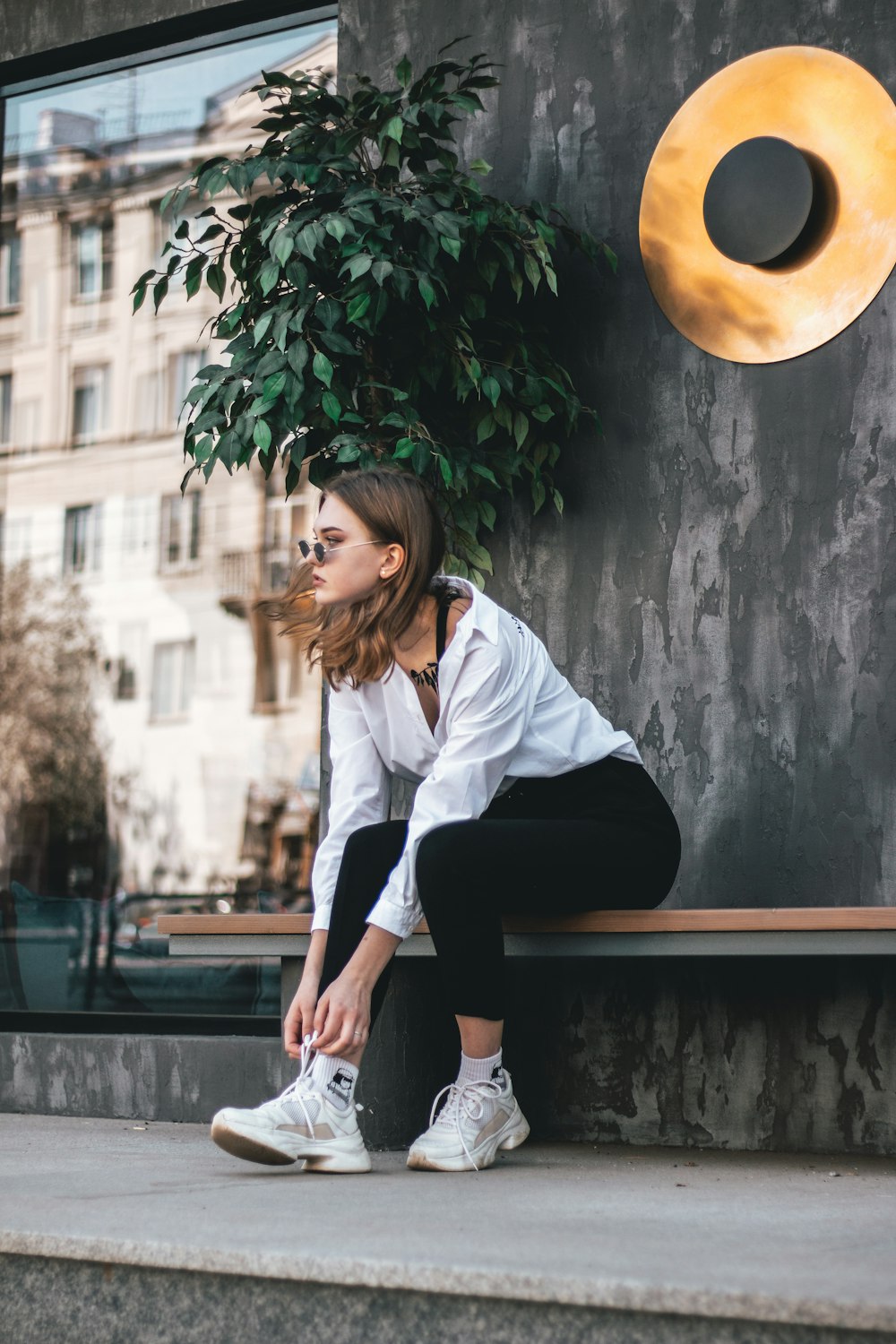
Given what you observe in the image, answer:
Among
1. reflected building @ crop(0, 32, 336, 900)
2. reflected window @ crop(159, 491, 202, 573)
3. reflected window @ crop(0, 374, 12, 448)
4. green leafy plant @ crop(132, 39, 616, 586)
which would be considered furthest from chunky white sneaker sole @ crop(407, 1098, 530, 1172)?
reflected window @ crop(159, 491, 202, 573)

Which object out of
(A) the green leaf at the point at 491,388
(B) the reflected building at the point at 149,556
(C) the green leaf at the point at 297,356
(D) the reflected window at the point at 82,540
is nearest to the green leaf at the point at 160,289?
(C) the green leaf at the point at 297,356

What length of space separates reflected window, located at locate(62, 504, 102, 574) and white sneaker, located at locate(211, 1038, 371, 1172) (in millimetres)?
6520

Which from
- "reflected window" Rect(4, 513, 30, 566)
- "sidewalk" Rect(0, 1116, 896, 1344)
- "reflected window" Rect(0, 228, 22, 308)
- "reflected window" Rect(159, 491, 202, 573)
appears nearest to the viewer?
"sidewalk" Rect(0, 1116, 896, 1344)

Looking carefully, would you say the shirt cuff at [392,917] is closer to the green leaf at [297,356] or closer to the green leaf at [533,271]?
the green leaf at [297,356]

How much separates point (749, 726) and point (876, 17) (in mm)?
1483

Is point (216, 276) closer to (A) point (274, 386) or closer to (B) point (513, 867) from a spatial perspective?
(A) point (274, 386)

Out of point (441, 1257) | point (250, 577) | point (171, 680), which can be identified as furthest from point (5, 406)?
point (441, 1257)

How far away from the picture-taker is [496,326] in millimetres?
3062

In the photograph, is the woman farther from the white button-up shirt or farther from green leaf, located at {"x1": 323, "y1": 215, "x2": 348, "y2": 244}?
green leaf, located at {"x1": 323, "y1": 215, "x2": 348, "y2": 244}

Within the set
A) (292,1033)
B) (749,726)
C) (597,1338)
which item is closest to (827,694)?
(749,726)

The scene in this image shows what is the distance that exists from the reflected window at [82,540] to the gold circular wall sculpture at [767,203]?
5.65 meters

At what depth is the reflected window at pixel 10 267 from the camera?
6488 millimetres

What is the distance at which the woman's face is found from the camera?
2.26 meters

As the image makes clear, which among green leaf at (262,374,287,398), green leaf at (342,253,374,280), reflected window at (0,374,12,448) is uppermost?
reflected window at (0,374,12,448)
